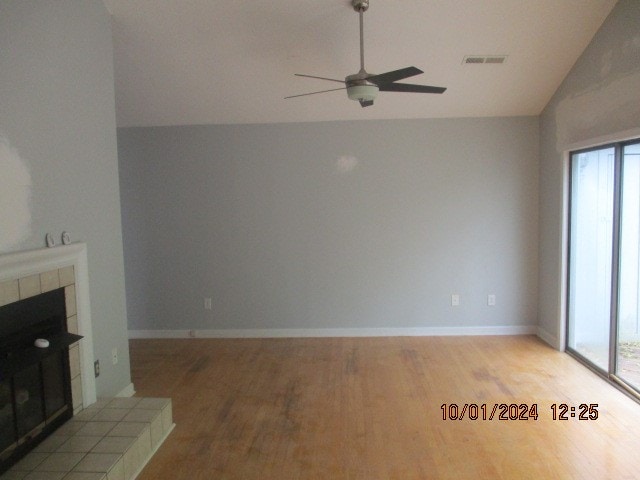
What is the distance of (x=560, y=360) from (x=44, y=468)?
4.01 metres

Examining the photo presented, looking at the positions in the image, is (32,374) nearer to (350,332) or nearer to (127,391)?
(127,391)

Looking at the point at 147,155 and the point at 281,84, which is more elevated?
the point at 281,84

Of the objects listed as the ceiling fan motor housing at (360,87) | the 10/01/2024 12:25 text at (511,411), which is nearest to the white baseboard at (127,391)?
the 10/01/2024 12:25 text at (511,411)

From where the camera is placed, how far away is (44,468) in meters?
2.35

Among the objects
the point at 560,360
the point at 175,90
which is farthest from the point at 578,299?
the point at 175,90

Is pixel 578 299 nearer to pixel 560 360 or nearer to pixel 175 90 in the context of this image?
pixel 560 360

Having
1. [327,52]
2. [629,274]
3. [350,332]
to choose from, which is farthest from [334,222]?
[629,274]

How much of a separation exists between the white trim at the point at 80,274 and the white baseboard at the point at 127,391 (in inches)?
18.4

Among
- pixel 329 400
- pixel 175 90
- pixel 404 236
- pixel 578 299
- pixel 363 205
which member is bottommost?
pixel 329 400

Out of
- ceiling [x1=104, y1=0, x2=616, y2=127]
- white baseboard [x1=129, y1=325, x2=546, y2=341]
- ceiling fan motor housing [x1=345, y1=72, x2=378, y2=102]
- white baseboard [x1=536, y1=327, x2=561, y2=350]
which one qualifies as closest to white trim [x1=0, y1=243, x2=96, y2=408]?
ceiling [x1=104, y1=0, x2=616, y2=127]

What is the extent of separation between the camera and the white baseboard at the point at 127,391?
11.8 ft

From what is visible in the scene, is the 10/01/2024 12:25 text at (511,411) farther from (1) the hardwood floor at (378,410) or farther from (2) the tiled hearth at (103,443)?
(2) the tiled hearth at (103,443)

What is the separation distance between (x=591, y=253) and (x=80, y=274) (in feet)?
13.1

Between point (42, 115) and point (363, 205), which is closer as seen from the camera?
point (42, 115)
